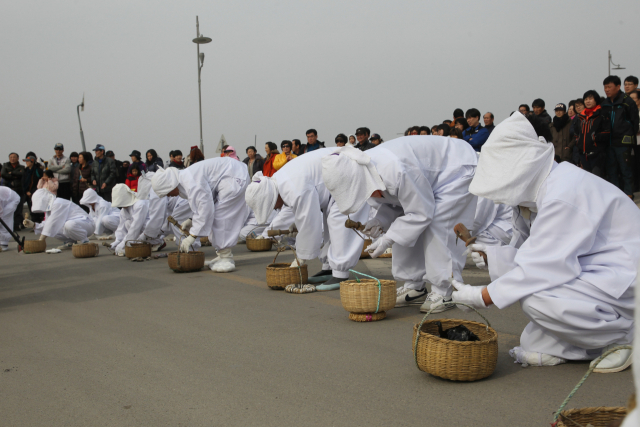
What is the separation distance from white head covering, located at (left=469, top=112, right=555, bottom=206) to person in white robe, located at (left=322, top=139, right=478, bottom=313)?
137cm

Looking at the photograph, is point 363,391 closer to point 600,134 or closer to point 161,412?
point 161,412

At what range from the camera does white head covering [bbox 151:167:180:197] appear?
8.27 m

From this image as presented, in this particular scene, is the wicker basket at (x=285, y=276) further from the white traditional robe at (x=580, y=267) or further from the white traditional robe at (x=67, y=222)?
the white traditional robe at (x=67, y=222)

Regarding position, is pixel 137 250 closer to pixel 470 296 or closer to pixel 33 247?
pixel 33 247

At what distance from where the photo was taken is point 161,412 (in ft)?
9.85

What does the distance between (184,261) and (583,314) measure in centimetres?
592

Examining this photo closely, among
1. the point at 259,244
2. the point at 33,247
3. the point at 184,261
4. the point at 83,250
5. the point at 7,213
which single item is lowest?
the point at 33,247

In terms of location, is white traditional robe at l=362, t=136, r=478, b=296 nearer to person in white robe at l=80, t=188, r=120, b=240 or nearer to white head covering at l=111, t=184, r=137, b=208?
white head covering at l=111, t=184, r=137, b=208

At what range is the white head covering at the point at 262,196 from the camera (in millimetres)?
6348

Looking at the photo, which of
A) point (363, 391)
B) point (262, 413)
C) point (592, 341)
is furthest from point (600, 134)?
point (262, 413)

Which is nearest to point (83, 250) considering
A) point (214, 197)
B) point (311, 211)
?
point (214, 197)

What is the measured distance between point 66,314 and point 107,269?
3.26m

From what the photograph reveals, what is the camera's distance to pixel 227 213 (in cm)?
845

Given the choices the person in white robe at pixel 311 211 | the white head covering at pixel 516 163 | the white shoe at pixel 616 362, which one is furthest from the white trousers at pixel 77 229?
the white shoe at pixel 616 362
